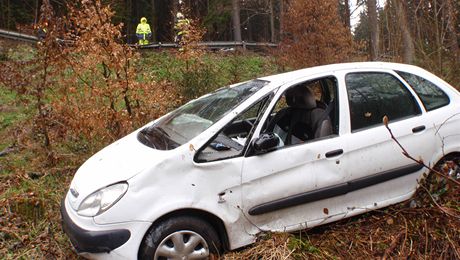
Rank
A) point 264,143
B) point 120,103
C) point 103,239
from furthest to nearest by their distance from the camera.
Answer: point 120,103
point 264,143
point 103,239

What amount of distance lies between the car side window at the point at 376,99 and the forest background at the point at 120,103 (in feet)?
2.54

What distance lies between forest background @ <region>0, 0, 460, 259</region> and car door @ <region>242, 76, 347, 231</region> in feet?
0.63

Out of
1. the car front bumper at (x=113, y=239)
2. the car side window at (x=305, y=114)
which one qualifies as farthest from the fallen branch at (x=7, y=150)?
the car side window at (x=305, y=114)

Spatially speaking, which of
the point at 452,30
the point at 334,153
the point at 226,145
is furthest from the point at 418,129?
the point at 452,30

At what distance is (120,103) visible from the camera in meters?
7.42

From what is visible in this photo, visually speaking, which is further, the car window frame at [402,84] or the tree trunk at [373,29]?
the tree trunk at [373,29]

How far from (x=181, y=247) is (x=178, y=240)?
0.06 meters

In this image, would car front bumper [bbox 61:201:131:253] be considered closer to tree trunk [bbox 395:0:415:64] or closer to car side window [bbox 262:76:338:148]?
car side window [bbox 262:76:338:148]

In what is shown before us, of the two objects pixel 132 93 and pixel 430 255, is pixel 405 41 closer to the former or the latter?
pixel 132 93

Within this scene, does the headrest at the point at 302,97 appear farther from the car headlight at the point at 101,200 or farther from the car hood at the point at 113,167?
the car headlight at the point at 101,200

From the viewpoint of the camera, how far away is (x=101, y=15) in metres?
6.73

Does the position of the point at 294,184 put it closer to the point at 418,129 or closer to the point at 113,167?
the point at 418,129

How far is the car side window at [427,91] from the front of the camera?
441 cm

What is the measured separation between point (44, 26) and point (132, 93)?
5.45 ft
